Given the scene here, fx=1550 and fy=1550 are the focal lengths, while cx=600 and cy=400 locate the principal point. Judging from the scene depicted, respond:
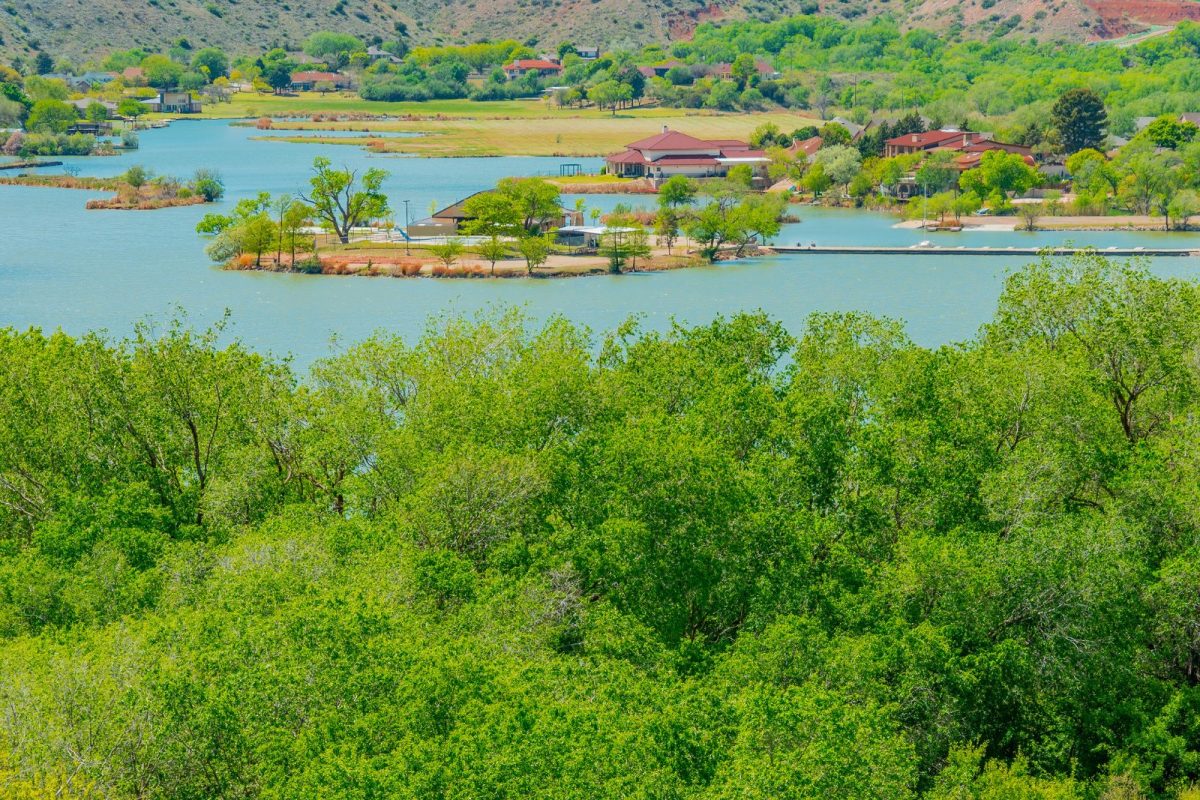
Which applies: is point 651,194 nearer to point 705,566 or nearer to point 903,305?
point 903,305

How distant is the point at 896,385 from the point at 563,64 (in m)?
173

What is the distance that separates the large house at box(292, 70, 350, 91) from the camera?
187250 millimetres

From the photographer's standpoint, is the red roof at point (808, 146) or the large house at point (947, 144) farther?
the red roof at point (808, 146)

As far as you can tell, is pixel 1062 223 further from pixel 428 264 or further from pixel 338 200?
pixel 338 200

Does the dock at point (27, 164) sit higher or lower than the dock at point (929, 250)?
lower

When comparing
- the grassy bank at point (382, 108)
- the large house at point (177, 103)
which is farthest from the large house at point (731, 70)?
the large house at point (177, 103)

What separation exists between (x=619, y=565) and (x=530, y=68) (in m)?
175

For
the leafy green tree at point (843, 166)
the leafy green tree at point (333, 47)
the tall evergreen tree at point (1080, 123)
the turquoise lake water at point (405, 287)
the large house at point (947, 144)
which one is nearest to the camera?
the turquoise lake water at point (405, 287)

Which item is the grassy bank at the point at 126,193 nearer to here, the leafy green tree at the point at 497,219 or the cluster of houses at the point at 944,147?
the leafy green tree at the point at 497,219

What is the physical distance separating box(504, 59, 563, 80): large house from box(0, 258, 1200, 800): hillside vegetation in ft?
533

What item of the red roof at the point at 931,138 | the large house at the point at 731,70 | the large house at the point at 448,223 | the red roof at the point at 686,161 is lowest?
the red roof at the point at 686,161

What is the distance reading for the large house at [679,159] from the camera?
118000 mm

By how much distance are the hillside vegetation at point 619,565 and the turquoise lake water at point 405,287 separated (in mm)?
18895

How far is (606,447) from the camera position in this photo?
24.0 m
